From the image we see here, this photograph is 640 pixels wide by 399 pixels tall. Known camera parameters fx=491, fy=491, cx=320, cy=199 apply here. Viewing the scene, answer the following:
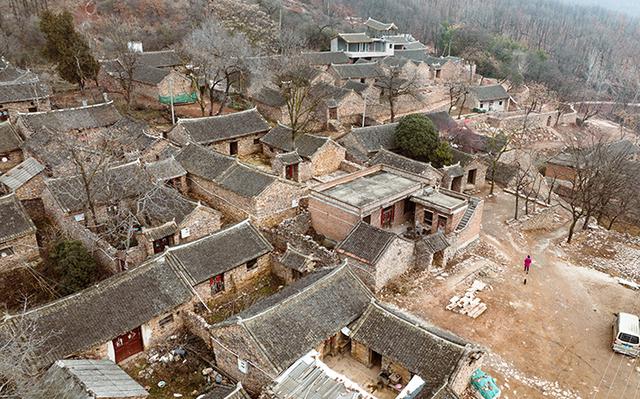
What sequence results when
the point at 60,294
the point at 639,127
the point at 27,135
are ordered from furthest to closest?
the point at 639,127
the point at 27,135
the point at 60,294

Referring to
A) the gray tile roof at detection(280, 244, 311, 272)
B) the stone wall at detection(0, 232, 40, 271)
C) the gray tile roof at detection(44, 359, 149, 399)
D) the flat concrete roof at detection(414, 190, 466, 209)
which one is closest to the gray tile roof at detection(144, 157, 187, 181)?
the stone wall at detection(0, 232, 40, 271)

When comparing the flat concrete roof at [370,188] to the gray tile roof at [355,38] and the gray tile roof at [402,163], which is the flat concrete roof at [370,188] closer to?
the gray tile roof at [402,163]

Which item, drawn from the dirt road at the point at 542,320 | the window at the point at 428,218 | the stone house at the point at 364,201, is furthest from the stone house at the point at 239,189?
the dirt road at the point at 542,320

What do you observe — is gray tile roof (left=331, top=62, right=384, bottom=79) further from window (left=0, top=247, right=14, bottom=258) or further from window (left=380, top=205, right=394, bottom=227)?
window (left=0, top=247, right=14, bottom=258)

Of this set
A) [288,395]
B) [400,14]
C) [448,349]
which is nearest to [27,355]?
[288,395]

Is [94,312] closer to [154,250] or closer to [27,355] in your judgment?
[27,355]
